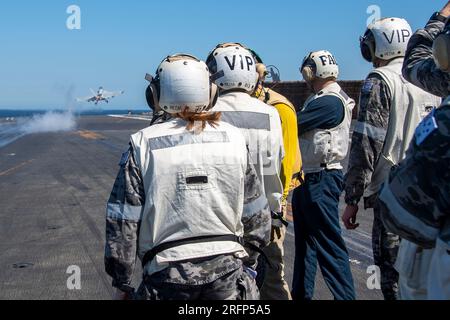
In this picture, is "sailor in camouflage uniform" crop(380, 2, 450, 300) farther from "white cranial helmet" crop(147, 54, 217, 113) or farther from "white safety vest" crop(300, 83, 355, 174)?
"white safety vest" crop(300, 83, 355, 174)

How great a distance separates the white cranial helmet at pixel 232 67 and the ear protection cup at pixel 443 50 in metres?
1.98

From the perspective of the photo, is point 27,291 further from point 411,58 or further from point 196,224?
point 411,58

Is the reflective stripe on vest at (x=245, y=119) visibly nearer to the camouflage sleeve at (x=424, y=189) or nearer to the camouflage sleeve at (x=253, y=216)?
the camouflage sleeve at (x=253, y=216)

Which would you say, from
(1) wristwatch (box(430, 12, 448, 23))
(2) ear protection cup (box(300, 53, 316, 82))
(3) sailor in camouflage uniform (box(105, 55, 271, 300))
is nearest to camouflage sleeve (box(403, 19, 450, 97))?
(1) wristwatch (box(430, 12, 448, 23))

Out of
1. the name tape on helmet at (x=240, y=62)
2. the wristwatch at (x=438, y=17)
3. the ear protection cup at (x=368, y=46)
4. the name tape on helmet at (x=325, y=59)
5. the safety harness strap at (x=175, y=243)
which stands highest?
the wristwatch at (x=438, y=17)

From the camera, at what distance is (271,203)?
4.15 meters

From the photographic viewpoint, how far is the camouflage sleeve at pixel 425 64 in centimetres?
269

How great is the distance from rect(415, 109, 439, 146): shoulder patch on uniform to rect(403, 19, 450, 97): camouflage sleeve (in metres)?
0.84

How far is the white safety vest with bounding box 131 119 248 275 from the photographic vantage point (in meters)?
2.74

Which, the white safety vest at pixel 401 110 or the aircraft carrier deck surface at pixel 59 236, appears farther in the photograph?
the aircraft carrier deck surface at pixel 59 236

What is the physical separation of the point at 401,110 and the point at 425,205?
2162 mm

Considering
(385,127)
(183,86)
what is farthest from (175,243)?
(385,127)

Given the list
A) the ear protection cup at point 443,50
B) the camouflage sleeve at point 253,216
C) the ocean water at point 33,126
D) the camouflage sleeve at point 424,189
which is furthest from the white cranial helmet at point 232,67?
the ocean water at point 33,126
